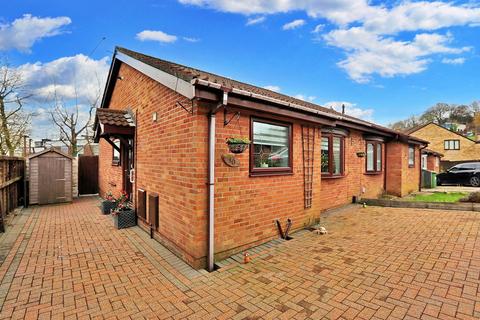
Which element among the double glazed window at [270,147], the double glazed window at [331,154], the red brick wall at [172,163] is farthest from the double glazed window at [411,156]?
the red brick wall at [172,163]

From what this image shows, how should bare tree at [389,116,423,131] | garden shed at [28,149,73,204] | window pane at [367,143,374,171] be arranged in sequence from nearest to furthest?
garden shed at [28,149,73,204], window pane at [367,143,374,171], bare tree at [389,116,423,131]

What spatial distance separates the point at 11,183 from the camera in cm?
773

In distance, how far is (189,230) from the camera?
13.3ft

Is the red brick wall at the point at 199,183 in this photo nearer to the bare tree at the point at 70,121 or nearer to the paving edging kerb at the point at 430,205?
the paving edging kerb at the point at 430,205

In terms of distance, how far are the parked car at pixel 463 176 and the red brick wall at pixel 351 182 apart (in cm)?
1112

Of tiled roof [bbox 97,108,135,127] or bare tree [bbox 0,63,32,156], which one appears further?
bare tree [bbox 0,63,32,156]

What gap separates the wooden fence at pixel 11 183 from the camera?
707 cm

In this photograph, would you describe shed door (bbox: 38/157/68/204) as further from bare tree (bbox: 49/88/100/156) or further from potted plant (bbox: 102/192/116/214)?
bare tree (bbox: 49/88/100/156)

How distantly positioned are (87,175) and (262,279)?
12.1 m

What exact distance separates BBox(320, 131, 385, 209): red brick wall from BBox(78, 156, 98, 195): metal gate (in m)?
11.2

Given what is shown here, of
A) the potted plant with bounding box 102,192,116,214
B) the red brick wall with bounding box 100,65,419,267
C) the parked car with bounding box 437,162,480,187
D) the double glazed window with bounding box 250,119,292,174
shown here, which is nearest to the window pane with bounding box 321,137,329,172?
the red brick wall with bounding box 100,65,419,267

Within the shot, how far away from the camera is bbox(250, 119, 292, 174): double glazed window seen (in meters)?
4.86

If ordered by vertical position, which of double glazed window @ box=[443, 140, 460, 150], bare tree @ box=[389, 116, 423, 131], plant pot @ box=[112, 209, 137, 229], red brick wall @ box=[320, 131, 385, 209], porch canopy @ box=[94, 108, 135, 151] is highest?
bare tree @ box=[389, 116, 423, 131]

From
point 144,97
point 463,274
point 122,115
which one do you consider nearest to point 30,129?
point 122,115
